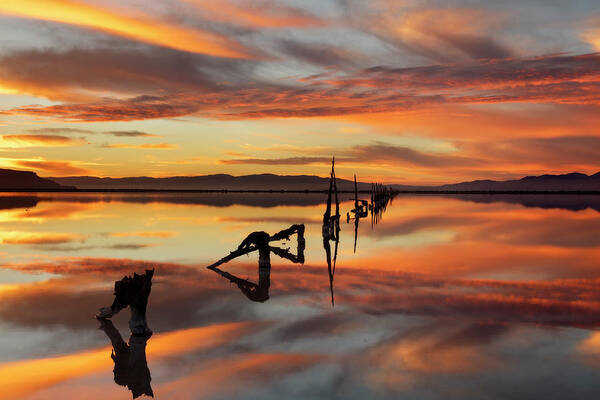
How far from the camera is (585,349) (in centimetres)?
1107

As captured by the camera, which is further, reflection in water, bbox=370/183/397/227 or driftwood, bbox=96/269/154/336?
reflection in water, bbox=370/183/397/227

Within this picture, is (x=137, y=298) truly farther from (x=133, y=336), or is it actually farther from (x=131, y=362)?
(x=131, y=362)

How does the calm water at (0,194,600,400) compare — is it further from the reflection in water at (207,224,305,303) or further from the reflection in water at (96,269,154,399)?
the reflection in water at (207,224,305,303)

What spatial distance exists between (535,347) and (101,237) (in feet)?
96.7

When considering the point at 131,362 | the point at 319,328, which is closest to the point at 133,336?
the point at 131,362

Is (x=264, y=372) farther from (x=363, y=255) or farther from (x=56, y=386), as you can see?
(x=363, y=255)

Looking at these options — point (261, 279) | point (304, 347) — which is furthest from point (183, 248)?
point (304, 347)

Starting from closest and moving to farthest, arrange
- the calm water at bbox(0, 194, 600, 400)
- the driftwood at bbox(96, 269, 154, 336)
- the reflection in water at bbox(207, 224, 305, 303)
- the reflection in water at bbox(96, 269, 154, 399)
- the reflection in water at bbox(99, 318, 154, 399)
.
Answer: the calm water at bbox(0, 194, 600, 400) → the reflection in water at bbox(99, 318, 154, 399) → the reflection in water at bbox(96, 269, 154, 399) → the driftwood at bbox(96, 269, 154, 336) → the reflection in water at bbox(207, 224, 305, 303)

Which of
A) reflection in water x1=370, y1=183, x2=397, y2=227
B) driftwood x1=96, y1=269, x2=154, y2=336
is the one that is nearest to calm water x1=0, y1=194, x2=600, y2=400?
driftwood x1=96, y1=269, x2=154, y2=336

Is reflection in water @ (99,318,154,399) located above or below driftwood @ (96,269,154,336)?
below

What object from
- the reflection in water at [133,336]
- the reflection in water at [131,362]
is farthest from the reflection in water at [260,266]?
the reflection in water at [131,362]

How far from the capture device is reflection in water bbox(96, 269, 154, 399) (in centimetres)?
983

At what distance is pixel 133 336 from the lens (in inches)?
480

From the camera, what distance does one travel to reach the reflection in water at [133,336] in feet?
32.2
